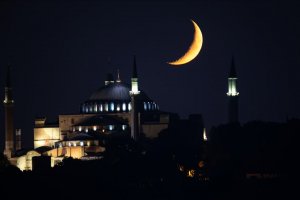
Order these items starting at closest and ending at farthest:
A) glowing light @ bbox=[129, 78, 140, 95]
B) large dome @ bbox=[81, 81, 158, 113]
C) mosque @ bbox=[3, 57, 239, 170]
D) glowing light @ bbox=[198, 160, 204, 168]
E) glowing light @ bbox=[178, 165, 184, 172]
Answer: glowing light @ bbox=[178, 165, 184, 172] → glowing light @ bbox=[198, 160, 204, 168] → mosque @ bbox=[3, 57, 239, 170] → glowing light @ bbox=[129, 78, 140, 95] → large dome @ bbox=[81, 81, 158, 113]

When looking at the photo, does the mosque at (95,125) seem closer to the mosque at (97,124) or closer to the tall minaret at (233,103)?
the mosque at (97,124)

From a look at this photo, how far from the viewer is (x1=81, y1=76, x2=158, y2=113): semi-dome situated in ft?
447

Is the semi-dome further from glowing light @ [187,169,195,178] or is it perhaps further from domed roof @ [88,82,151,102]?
glowing light @ [187,169,195,178]

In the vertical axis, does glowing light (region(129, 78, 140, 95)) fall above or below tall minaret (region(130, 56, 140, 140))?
above

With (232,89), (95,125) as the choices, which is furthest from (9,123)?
(232,89)

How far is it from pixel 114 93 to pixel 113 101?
2.90 ft

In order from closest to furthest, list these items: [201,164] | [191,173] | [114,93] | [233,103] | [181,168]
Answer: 1. [191,173]
2. [181,168]
3. [201,164]
4. [233,103]
5. [114,93]

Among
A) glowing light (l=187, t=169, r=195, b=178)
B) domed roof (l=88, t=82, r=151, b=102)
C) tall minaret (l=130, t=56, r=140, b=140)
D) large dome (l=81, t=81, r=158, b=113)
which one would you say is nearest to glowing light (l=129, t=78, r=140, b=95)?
tall minaret (l=130, t=56, r=140, b=140)

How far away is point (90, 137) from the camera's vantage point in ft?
418

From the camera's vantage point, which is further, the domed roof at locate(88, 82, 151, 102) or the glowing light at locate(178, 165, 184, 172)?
the domed roof at locate(88, 82, 151, 102)

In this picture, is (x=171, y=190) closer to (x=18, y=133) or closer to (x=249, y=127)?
(x=249, y=127)

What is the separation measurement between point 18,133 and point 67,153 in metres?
12.3

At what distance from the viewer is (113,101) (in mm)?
136750

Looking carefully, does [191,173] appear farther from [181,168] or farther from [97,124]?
[97,124]
